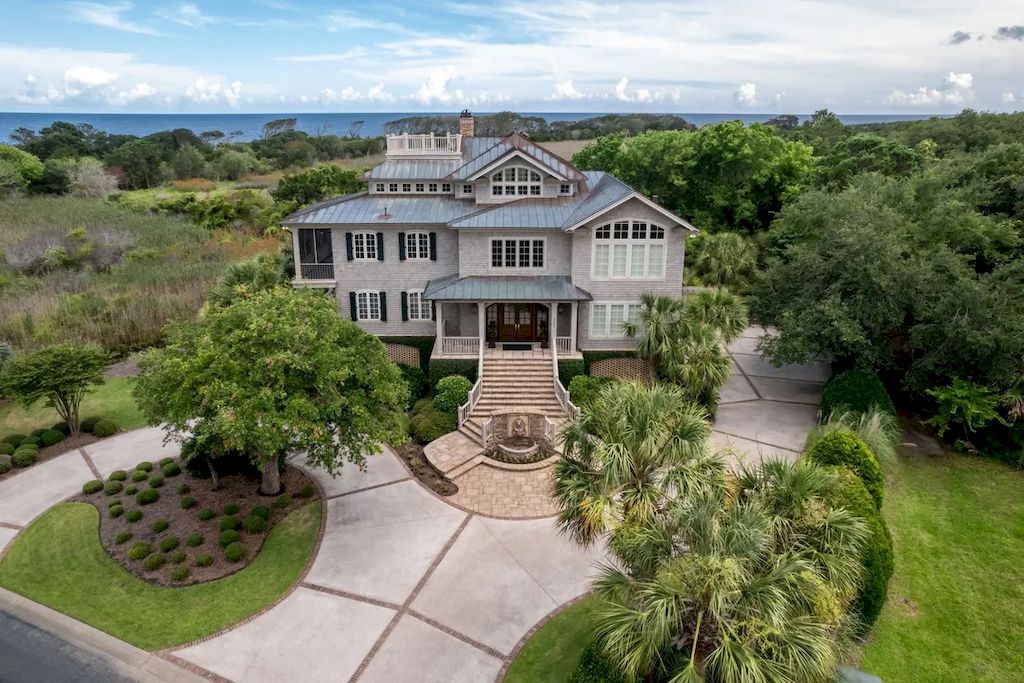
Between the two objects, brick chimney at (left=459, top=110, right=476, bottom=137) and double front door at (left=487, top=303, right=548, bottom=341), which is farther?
brick chimney at (left=459, top=110, right=476, bottom=137)

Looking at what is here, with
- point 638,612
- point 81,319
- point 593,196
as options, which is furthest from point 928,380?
point 81,319

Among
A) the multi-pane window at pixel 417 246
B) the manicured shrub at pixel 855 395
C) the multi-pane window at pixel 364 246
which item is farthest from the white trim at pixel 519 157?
the manicured shrub at pixel 855 395

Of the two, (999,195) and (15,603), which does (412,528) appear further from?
(999,195)

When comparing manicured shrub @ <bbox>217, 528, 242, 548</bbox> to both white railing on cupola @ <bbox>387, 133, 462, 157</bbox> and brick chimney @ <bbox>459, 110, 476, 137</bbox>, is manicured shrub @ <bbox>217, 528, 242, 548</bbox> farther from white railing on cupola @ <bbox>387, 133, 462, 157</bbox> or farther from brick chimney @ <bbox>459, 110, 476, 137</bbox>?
brick chimney @ <bbox>459, 110, 476, 137</bbox>

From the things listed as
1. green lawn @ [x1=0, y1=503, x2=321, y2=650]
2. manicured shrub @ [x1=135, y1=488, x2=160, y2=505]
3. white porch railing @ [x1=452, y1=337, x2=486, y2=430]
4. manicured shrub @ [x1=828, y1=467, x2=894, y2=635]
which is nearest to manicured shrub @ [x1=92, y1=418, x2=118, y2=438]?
green lawn @ [x1=0, y1=503, x2=321, y2=650]

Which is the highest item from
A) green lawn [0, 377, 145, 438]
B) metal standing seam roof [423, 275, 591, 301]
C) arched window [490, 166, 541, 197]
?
arched window [490, 166, 541, 197]

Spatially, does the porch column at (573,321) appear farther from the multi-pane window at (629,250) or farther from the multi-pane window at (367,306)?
the multi-pane window at (367,306)
